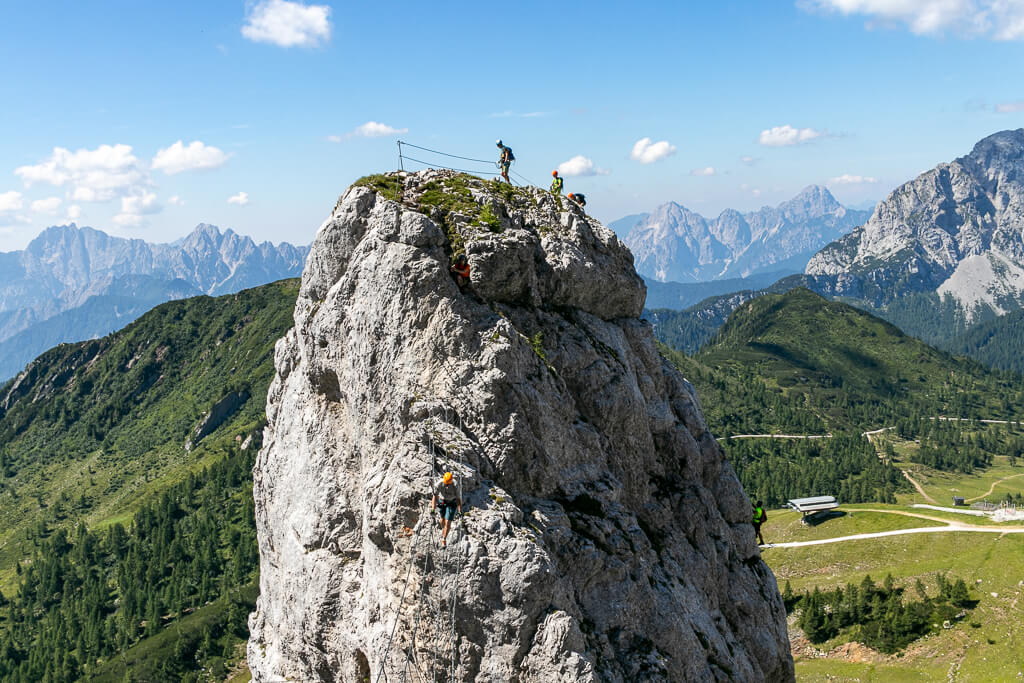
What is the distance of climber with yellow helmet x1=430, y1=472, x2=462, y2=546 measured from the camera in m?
24.7

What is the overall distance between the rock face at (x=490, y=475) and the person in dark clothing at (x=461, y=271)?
412 millimetres

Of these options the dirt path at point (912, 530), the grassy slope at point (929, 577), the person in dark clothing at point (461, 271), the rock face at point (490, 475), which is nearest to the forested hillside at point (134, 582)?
the grassy slope at point (929, 577)

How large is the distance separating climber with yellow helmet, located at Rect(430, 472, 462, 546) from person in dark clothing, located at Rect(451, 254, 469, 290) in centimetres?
885

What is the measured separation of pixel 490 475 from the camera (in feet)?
87.5

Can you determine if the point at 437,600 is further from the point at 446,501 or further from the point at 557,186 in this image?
the point at 557,186

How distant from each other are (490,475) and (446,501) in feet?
8.08

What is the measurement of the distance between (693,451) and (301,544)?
66.9ft

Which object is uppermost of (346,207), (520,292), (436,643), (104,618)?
(346,207)

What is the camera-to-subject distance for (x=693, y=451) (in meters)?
36.1

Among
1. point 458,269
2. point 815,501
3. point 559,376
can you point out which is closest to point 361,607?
point 559,376

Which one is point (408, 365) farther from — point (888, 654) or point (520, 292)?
point (888, 654)

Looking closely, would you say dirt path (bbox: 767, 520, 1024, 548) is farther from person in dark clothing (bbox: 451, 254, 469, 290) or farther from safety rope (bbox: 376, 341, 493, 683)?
safety rope (bbox: 376, 341, 493, 683)

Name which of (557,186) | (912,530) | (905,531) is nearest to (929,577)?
(912,530)

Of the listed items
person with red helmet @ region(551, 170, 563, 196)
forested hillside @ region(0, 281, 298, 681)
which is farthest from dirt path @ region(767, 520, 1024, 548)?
forested hillside @ region(0, 281, 298, 681)
